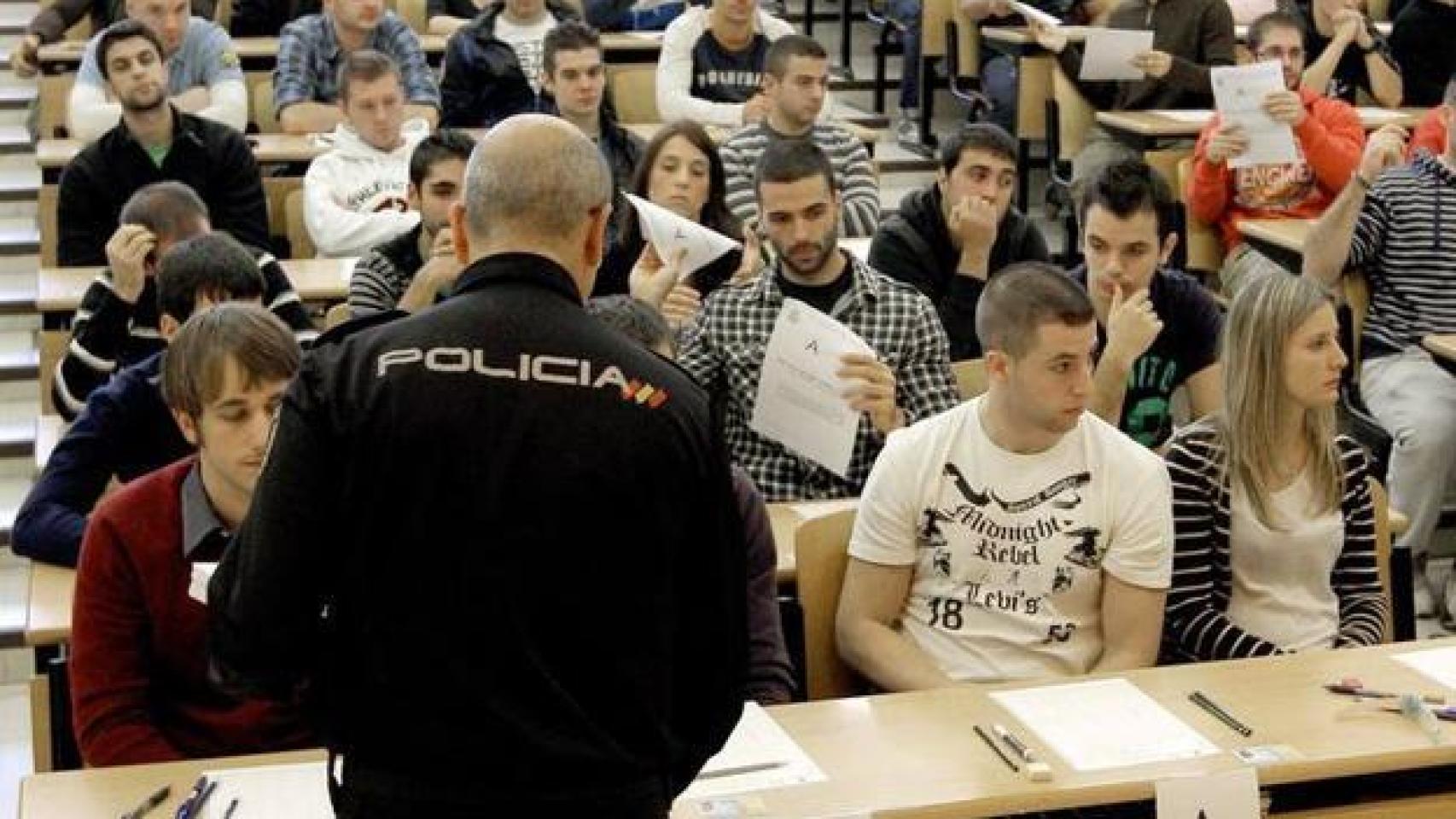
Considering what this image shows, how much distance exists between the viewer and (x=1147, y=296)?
15.5 ft

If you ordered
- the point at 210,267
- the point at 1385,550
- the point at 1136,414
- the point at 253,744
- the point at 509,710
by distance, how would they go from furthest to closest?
the point at 1136,414 < the point at 210,267 < the point at 1385,550 < the point at 253,744 < the point at 509,710

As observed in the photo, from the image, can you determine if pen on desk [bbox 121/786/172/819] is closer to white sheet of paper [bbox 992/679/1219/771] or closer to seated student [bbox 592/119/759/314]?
white sheet of paper [bbox 992/679/1219/771]

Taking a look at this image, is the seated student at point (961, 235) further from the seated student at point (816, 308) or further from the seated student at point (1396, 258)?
the seated student at point (1396, 258)

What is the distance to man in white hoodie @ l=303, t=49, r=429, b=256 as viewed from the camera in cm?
623

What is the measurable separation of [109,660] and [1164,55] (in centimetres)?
571

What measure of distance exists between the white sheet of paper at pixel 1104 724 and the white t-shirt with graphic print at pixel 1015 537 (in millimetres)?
326

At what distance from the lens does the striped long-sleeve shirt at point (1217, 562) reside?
3.71 m

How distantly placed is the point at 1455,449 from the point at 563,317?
406 cm

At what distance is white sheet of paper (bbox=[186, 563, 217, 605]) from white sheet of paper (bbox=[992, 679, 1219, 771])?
119 cm

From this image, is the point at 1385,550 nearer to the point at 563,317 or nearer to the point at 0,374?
the point at 563,317

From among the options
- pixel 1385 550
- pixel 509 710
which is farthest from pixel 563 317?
pixel 1385 550

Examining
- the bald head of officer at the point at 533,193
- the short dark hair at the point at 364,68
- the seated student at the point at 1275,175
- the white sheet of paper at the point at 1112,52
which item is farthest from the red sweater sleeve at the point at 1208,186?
the bald head of officer at the point at 533,193

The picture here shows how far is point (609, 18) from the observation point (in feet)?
30.3

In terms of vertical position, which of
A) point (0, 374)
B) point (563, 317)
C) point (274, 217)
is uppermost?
point (563, 317)
